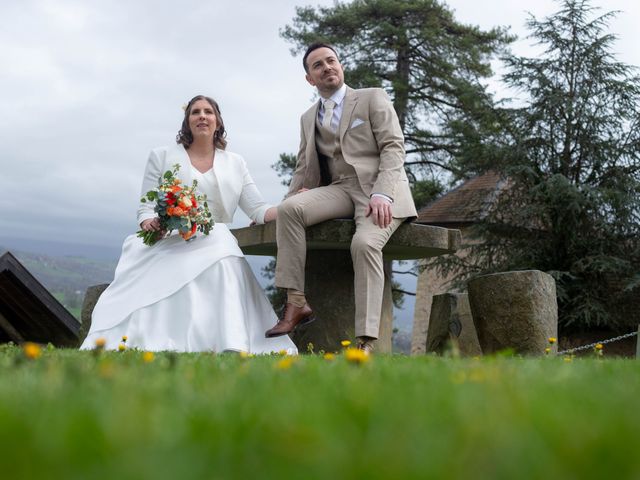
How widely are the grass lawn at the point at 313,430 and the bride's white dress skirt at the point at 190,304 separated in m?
4.35

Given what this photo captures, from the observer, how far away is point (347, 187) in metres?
6.12

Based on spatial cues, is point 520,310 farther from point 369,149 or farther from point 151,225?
point 151,225

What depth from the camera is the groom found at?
5504 millimetres

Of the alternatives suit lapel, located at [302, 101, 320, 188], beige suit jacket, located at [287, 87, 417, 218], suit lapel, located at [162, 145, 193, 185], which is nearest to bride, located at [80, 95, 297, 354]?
suit lapel, located at [162, 145, 193, 185]

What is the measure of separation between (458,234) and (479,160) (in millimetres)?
14053

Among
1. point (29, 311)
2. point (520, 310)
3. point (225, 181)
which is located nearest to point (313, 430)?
point (520, 310)

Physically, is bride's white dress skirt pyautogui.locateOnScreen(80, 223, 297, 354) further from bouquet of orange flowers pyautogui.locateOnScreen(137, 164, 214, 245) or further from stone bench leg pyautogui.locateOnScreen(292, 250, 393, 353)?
stone bench leg pyautogui.locateOnScreen(292, 250, 393, 353)

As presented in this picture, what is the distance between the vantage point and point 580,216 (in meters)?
17.7

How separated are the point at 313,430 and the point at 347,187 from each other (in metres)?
5.13

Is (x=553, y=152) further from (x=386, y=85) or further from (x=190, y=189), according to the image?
(x=190, y=189)

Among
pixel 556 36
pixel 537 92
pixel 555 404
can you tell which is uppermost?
pixel 556 36

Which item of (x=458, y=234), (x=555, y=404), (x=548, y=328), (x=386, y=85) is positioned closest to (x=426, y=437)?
(x=555, y=404)

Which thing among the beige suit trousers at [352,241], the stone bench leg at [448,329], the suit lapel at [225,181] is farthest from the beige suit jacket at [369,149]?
the stone bench leg at [448,329]

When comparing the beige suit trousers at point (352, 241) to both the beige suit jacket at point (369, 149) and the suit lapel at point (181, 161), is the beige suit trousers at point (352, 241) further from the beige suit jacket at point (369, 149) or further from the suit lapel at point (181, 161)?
the suit lapel at point (181, 161)
